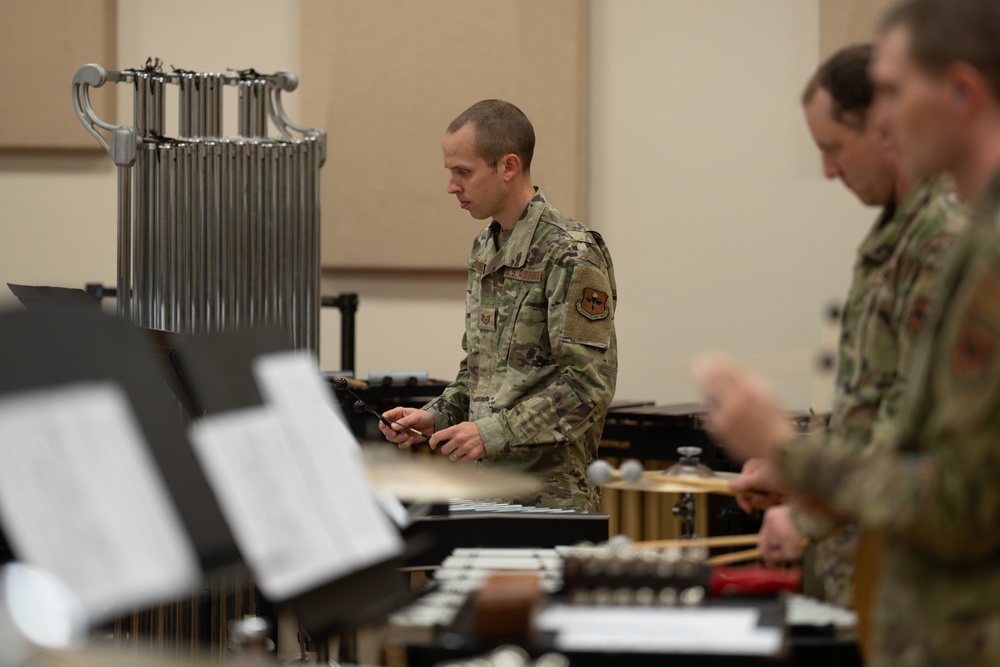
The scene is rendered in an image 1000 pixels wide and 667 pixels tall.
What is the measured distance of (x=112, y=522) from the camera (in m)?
1.41

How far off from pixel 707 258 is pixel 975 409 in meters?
4.11

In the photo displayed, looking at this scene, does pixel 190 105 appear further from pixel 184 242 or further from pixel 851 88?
pixel 851 88

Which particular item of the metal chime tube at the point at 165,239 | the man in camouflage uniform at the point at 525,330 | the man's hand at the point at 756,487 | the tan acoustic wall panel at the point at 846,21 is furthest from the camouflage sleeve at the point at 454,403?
the tan acoustic wall panel at the point at 846,21

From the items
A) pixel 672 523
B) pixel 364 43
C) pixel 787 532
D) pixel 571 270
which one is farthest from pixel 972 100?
pixel 364 43

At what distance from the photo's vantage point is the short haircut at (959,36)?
1308 mm

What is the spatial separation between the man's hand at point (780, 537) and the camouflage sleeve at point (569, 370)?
1.12m

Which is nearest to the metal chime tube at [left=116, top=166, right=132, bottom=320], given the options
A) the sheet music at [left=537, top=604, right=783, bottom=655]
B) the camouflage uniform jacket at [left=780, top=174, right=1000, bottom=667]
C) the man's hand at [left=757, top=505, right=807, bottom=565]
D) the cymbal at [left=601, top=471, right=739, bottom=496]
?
the cymbal at [left=601, top=471, right=739, bottom=496]

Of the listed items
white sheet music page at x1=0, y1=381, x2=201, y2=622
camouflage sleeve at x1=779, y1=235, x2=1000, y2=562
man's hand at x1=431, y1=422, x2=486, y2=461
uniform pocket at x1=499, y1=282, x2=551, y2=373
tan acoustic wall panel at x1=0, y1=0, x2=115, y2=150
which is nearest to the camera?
camouflage sleeve at x1=779, y1=235, x2=1000, y2=562

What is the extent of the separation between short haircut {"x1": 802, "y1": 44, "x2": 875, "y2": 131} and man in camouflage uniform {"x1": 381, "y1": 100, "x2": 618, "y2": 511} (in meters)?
1.26

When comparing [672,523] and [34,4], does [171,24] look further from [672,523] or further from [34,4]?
[672,523]

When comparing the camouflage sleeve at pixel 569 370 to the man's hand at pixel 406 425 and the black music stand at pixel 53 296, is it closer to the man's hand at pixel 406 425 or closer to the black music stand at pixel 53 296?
the man's hand at pixel 406 425

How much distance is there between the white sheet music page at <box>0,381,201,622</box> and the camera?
1376mm

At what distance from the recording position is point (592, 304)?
310cm

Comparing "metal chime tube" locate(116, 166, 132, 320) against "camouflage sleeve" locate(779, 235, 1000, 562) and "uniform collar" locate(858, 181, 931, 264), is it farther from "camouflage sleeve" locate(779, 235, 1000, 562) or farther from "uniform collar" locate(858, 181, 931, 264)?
"camouflage sleeve" locate(779, 235, 1000, 562)
